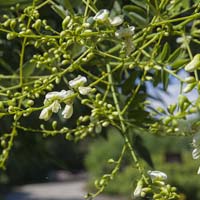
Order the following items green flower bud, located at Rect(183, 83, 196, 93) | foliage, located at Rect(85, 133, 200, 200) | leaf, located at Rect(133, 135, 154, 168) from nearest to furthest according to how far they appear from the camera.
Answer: green flower bud, located at Rect(183, 83, 196, 93), leaf, located at Rect(133, 135, 154, 168), foliage, located at Rect(85, 133, 200, 200)

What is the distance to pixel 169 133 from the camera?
532 mm

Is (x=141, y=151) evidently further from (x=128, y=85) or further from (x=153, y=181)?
(x=153, y=181)

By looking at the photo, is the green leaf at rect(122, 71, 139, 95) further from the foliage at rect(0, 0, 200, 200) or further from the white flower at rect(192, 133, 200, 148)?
the white flower at rect(192, 133, 200, 148)

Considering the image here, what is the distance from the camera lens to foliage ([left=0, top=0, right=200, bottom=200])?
418 millimetres

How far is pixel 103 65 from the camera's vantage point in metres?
0.58

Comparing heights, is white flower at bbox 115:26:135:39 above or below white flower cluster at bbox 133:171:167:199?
above

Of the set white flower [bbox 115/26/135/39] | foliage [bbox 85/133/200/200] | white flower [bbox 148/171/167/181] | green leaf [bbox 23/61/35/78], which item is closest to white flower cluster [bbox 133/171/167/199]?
white flower [bbox 148/171/167/181]

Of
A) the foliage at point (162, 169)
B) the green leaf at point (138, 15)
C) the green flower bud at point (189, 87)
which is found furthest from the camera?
the foliage at point (162, 169)

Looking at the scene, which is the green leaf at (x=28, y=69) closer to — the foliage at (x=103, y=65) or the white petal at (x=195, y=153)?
the foliage at (x=103, y=65)

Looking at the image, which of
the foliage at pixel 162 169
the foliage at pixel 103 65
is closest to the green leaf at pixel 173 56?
the foliage at pixel 103 65

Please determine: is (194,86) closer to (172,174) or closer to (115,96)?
(115,96)

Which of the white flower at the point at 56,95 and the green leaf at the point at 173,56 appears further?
the green leaf at the point at 173,56

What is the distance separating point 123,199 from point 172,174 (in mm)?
1450

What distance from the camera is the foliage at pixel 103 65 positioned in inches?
16.5
